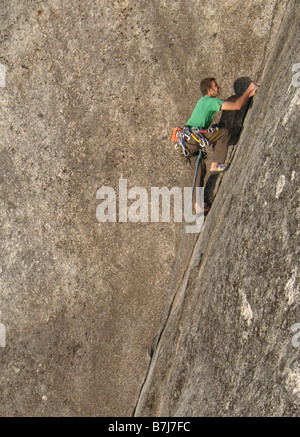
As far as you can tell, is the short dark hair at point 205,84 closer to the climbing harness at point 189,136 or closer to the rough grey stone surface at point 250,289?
the climbing harness at point 189,136

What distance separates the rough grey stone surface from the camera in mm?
3938

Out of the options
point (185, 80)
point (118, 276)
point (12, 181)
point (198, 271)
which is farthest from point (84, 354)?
point (185, 80)

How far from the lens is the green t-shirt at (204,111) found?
6.27 metres

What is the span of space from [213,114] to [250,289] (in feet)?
9.95

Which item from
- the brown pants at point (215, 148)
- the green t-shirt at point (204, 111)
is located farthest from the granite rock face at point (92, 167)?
the green t-shirt at point (204, 111)

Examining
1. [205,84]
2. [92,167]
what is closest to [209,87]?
[205,84]

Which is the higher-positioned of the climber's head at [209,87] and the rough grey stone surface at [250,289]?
the climber's head at [209,87]

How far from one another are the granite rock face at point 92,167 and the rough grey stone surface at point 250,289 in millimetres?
514

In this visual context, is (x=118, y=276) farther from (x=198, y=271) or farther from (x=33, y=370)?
(x=33, y=370)

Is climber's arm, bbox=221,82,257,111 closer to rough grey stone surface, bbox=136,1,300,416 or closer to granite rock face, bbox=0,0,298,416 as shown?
rough grey stone surface, bbox=136,1,300,416

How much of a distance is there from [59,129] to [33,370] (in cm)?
366

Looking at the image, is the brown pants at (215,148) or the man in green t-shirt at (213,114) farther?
the brown pants at (215,148)

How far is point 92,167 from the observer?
6.77 m

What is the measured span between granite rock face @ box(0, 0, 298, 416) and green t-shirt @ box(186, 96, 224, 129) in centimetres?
43
